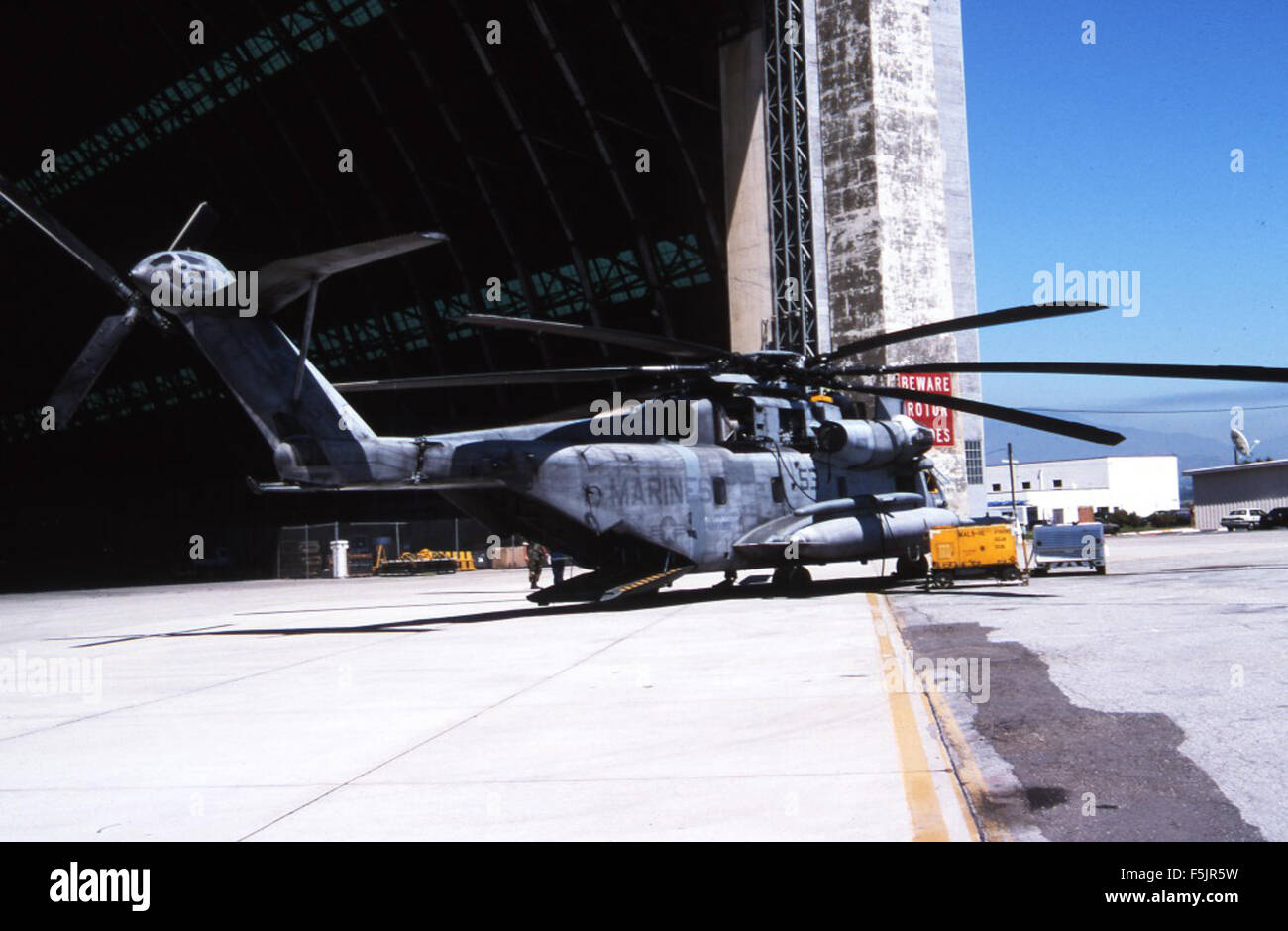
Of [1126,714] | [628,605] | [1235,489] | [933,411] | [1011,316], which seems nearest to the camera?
[1126,714]

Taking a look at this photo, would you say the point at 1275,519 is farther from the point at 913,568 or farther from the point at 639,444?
the point at 639,444

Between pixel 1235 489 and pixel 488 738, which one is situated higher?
pixel 1235 489

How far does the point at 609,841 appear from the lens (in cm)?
529

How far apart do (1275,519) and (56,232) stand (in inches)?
2655

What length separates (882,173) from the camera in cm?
3775

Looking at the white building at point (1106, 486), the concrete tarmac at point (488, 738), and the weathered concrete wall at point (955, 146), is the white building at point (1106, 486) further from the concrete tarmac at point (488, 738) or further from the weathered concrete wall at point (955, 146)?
the concrete tarmac at point (488, 738)

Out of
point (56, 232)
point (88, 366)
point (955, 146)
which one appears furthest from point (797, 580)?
point (955, 146)

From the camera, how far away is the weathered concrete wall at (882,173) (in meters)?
37.7

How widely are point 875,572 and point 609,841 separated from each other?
26.9 m

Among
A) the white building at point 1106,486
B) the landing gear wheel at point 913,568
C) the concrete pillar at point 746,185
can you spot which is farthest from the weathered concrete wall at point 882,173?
the white building at point 1106,486

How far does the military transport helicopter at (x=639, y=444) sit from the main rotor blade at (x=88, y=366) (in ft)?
0.10

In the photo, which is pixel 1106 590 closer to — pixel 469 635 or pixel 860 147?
pixel 469 635

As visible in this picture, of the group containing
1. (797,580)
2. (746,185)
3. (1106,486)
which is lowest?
(797,580)

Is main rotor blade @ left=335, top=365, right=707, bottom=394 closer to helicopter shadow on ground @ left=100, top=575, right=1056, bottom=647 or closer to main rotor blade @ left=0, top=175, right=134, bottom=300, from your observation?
main rotor blade @ left=0, top=175, right=134, bottom=300
